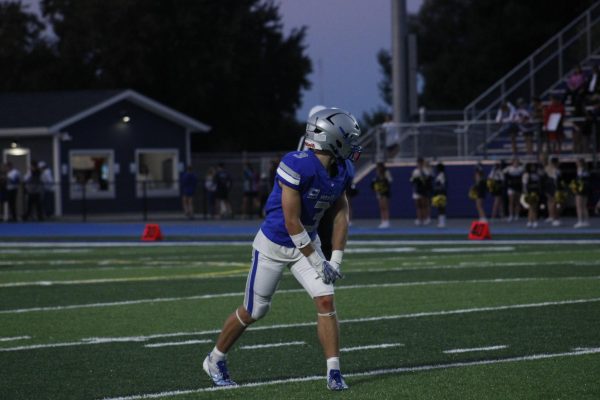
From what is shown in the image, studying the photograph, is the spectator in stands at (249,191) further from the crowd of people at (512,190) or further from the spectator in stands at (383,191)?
the spectator in stands at (383,191)

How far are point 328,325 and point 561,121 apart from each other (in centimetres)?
2320

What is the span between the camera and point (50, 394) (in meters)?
7.91

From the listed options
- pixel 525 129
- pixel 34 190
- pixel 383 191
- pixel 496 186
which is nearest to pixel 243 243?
pixel 383 191

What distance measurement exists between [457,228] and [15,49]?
119 ft

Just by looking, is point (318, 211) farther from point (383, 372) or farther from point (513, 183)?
point (513, 183)

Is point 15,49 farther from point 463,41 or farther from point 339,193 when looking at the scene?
point 339,193

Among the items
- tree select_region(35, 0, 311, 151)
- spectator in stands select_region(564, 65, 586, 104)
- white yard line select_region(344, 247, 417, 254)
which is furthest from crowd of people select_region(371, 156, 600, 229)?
tree select_region(35, 0, 311, 151)

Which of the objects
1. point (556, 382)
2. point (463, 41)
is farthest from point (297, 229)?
point (463, 41)

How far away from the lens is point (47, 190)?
124ft

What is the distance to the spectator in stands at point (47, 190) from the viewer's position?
123ft

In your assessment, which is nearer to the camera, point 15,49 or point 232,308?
point 232,308

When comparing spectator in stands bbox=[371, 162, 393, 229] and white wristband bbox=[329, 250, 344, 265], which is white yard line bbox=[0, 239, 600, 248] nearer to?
spectator in stands bbox=[371, 162, 393, 229]

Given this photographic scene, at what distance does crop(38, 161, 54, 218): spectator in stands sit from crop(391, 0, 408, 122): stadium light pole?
1088cm

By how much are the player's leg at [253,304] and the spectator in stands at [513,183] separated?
21.6 meters
